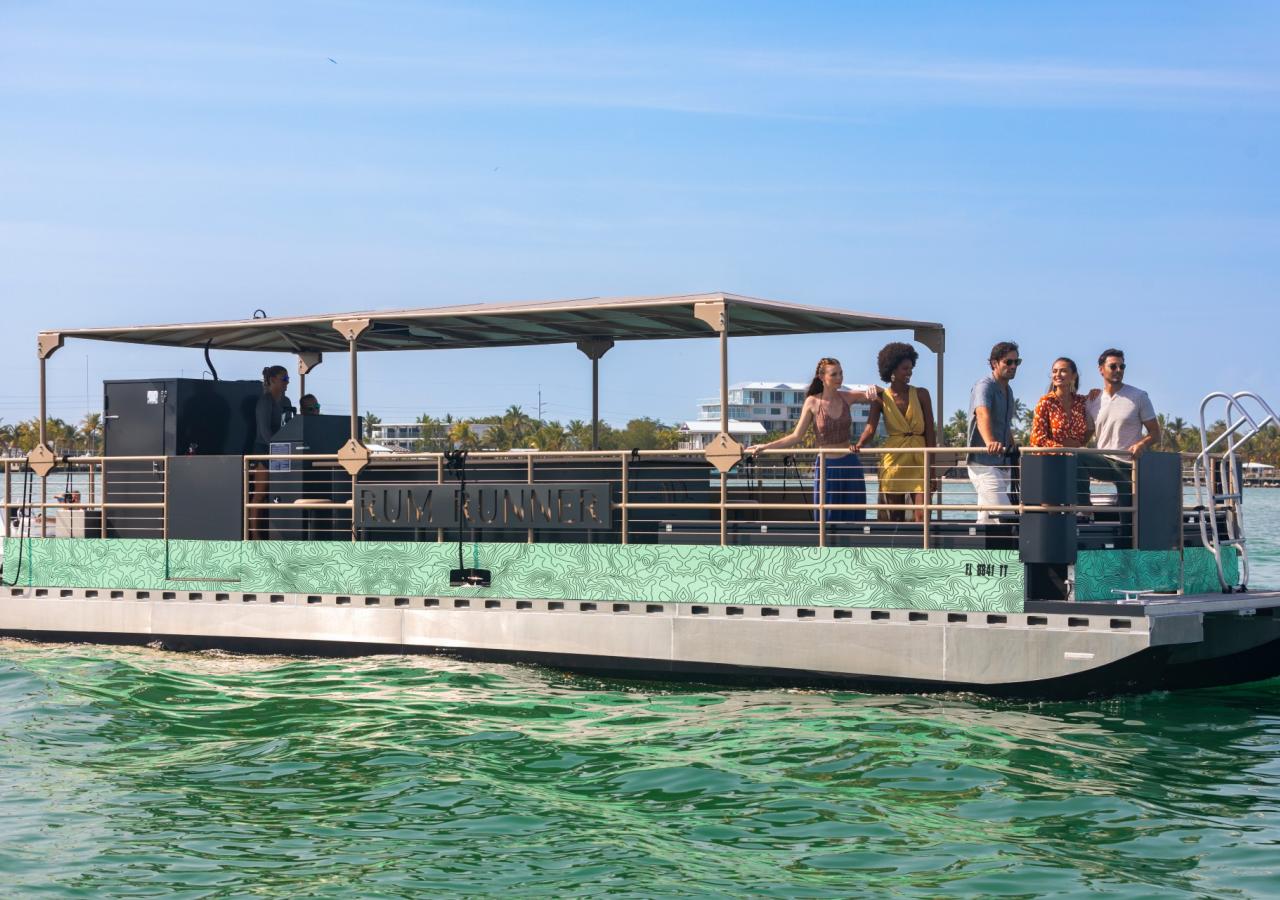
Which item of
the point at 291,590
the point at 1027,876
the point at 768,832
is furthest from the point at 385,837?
the point at 291,590

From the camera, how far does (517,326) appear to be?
14.7m

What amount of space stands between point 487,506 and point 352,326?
209 centimetres

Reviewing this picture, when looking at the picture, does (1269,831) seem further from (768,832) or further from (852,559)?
Answer: (852,559)

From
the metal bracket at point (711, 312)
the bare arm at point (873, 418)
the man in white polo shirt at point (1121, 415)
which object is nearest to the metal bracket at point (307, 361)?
the metal bracket at point (711, 312)

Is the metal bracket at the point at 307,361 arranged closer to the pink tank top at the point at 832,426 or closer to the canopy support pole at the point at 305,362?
the canopy support pole at the point at 305,362

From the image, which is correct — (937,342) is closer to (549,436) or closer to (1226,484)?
(1226,484)

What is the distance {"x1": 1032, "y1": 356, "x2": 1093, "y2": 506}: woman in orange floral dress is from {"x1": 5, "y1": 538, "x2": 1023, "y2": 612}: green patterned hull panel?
1247mm

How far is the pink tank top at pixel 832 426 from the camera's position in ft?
40.2

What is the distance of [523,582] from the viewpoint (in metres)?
12.8

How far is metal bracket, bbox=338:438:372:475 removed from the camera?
13.4 meters

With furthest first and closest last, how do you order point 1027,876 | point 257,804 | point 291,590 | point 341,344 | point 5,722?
point 341,344, point 291,590, point 5,722, point 257,804, point 1027,876

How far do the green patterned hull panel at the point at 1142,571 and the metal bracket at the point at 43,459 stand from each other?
10163 mm

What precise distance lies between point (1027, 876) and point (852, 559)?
14.4 feet

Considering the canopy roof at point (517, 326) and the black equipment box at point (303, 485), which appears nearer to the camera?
the canopy roof at point (517, 326)
